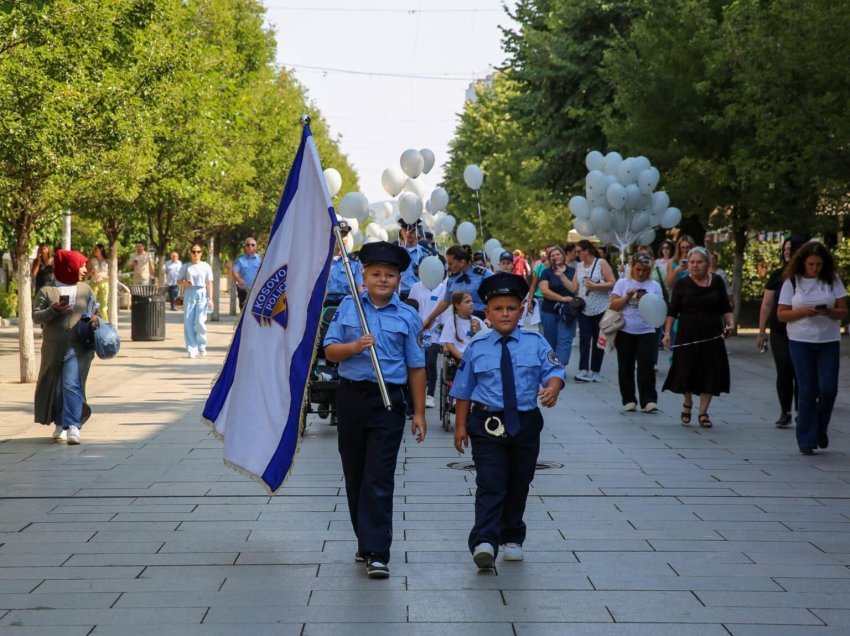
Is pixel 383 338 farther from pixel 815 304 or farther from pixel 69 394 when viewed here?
pixel 69 394

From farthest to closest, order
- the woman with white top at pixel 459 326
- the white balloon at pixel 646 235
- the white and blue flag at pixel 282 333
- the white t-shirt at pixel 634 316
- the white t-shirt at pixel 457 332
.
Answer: the white balloon at pixel 646 235
the white t-shirt at pixel 634 316
the white t-shirt at pixel 457 332
the woman with white top at pixel 459 326
the white and blue flag at pixel 282 333

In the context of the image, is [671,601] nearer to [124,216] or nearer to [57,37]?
[57,37]

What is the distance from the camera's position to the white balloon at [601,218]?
2336 cm

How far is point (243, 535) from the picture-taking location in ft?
24.2

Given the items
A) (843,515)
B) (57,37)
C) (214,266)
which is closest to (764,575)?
(843,515)

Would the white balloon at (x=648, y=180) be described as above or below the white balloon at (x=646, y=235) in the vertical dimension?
above

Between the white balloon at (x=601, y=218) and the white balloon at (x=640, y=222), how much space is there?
1.42ft

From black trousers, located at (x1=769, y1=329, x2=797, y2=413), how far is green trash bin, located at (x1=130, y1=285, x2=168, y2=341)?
15.7m

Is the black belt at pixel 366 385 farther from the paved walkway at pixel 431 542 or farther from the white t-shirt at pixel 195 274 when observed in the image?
the white t-shirt at pixel 195 274

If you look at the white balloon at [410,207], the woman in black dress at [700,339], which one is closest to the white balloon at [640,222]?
the white balloon at [410,207]

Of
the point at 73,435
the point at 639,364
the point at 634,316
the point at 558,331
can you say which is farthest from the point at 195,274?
the point at 73,435

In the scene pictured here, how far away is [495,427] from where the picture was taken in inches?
255

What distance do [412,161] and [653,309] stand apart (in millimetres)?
7493

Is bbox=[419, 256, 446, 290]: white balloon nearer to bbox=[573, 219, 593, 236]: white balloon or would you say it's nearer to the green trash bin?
bbox=[573, 219, 593, 236]: white balloon
